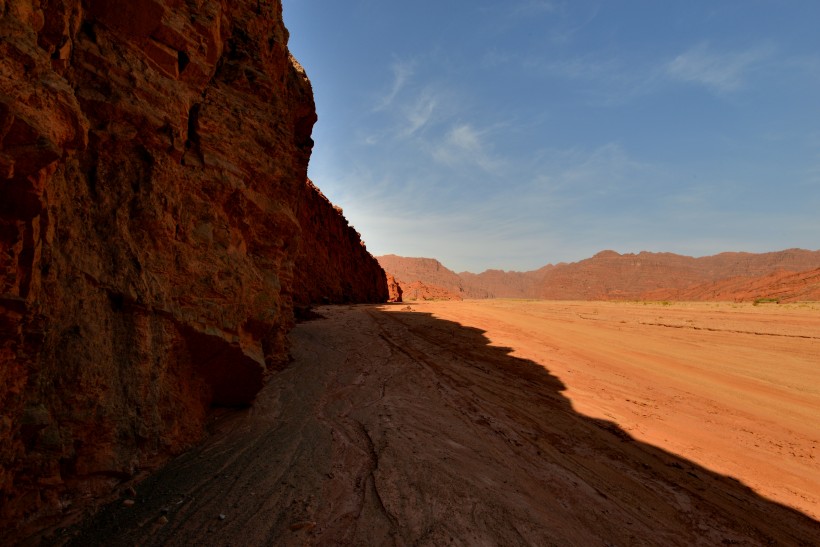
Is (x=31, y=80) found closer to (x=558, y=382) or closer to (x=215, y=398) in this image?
(x=215, y=398)

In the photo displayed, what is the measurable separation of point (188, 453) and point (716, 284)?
278 ft

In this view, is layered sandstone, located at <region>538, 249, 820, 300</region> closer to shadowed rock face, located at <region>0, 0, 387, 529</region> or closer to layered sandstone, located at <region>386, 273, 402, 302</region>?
layered sandstone, located at <region>386, 273, 402, 302</region>

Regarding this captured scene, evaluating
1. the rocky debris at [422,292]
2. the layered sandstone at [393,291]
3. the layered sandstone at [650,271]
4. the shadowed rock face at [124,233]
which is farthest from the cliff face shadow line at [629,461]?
the layered sandstone at [650,271]

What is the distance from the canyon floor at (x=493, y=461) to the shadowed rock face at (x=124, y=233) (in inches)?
21.6

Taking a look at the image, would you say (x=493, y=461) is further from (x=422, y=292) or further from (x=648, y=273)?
(x=648, y=273)

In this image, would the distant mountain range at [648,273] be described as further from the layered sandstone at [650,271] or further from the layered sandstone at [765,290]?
the layered sandstone at [765,290]

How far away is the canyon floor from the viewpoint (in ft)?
9.27

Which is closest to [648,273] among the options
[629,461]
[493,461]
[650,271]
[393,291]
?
[650,271]

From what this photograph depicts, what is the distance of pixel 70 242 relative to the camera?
308 centimetres

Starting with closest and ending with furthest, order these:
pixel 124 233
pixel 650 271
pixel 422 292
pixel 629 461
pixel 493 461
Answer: pixel 124 233
pixel 493 461
pixel 629 461
pixel 422 292
pixel 650 271

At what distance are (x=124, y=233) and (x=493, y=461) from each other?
15.1 ft

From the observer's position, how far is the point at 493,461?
3.86m

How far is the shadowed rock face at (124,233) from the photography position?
2430 millimetres

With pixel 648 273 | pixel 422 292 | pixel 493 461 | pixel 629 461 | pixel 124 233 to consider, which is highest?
pixel 648 273
